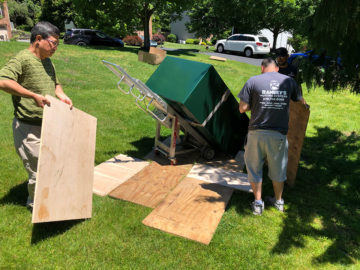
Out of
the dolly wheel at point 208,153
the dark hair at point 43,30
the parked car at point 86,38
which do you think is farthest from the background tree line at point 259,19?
the dark hair at point 43,30

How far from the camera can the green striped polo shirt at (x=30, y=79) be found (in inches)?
113

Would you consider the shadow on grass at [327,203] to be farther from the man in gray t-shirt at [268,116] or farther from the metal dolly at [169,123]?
the metal dolly at [169,123]

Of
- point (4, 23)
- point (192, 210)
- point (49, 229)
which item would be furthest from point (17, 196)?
point (4, 23)

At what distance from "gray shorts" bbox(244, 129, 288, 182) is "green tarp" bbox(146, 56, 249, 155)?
108 cm

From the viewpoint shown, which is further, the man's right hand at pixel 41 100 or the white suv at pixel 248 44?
the white suv at pixel 248 44

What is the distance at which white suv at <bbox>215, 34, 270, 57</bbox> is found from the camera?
71.3 ft

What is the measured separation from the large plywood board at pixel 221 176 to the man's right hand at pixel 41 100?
8.51 ft

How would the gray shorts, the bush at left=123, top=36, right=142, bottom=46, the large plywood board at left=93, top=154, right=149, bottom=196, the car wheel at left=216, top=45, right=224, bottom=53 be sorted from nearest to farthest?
1. the gray shorts
2. the large plywood board at left=93, top=154, right=149, bottom=196
3. the car wheel at left=216, top=45, right=224, bottom=53
4. the bush at left=123, top=36, right=142, bottom=46

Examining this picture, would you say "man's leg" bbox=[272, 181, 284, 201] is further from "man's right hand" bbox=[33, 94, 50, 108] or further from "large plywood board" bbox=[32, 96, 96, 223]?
"man's right hand" bbox=[33, 94, 50, 108]

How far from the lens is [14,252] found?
9.32 feet

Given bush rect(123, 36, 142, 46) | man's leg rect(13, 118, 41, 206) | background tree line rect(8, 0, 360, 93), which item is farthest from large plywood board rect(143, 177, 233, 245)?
bush rect(123, 36, 142, 46)

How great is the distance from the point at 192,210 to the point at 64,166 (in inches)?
66.2

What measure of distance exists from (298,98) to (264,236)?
5.56 feet

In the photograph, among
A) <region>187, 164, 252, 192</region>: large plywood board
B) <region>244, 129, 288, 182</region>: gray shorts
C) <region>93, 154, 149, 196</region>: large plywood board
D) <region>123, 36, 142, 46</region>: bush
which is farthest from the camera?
<region>123, 36, 142, 46</region>: bush
